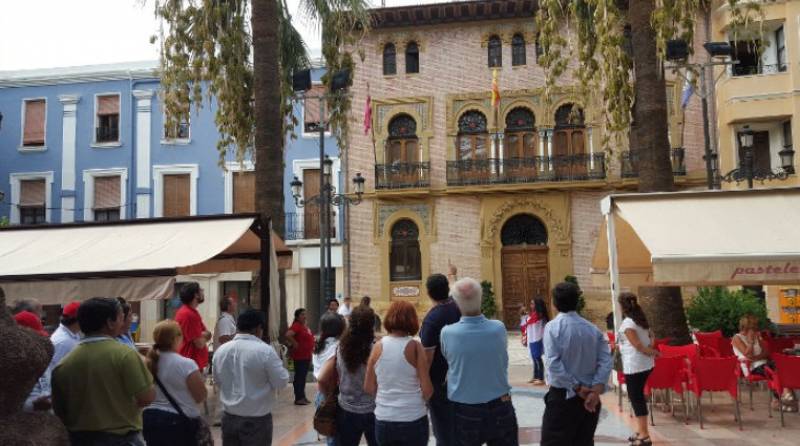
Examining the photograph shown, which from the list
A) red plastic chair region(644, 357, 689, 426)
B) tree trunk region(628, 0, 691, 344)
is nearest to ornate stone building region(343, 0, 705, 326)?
tree trunk region(628, 0, 691, 344)

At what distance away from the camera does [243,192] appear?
2716cm

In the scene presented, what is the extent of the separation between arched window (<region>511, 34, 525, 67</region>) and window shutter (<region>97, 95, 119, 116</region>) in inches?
613

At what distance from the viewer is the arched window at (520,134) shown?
26078 mm

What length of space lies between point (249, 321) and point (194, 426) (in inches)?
32.9

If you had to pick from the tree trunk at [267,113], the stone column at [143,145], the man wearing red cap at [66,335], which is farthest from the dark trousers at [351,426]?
the stone column at [143,145]

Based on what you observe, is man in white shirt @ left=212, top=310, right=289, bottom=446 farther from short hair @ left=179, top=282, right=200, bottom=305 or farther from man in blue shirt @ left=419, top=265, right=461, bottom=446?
short hair @ left=179, top=282, right=200, bottom=305

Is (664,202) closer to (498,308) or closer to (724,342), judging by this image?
(724,342)

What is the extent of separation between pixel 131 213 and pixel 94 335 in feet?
81.4

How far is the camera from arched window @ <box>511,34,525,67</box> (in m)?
26.5

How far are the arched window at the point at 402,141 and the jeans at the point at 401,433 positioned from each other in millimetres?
22080

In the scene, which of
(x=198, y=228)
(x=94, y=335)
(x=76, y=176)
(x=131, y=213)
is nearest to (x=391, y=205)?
(x=131, y=213)

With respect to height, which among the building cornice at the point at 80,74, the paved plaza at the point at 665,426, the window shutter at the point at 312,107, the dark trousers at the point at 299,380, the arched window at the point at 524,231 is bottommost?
the paved plaza at the point at 665,426

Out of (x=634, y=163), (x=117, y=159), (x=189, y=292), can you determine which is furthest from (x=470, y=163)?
(x=189, y=292)

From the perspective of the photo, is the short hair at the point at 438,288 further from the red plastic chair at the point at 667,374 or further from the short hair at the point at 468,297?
the red plastic chair at the point at 667,374
